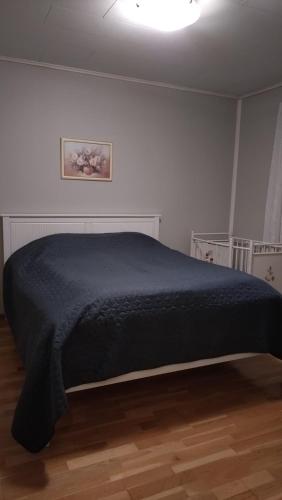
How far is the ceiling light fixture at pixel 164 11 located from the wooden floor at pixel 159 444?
2234mm

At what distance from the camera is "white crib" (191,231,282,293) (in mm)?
3174

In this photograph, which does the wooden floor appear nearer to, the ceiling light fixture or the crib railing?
the crib railing

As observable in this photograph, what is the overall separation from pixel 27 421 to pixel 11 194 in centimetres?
220

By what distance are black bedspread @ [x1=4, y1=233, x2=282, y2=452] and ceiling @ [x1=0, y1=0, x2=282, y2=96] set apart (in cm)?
165

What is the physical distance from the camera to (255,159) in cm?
383

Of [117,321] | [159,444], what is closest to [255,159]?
[117,321]

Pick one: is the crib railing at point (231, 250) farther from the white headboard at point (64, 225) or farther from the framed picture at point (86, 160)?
the framed picture at point (86, 160)

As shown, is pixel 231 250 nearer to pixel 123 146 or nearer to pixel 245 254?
pixel 245 254

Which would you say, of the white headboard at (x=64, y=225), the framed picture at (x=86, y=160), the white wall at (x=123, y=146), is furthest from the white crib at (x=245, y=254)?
the framed picture at (x=86, y=160)

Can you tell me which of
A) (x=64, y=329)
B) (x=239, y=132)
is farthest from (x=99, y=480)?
(x=239, y=132)

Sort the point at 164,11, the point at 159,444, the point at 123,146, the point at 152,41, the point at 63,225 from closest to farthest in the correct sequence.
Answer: the point at 159,444
the point at 164,11
the point at 152,41
the point at 63,225
the point at 123,146

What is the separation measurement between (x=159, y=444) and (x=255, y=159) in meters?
3.10

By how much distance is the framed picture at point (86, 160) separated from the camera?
11.0 ft

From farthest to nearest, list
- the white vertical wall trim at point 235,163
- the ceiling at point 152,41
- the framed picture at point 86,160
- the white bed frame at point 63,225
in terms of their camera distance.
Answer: the white vertical wall trim at point 235,163, the framed picture at point 86,160, the white bed frame at point 63,225, the ceiling at point 152,41
